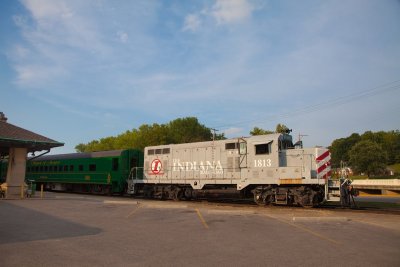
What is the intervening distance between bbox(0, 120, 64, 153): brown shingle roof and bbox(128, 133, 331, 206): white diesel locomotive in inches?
272

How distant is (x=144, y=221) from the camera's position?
12.4 meters

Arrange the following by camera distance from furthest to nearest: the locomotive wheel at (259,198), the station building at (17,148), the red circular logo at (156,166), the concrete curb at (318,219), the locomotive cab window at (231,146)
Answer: the red circular logo at (156,166) → the station building at (17,148) → the locomotive cab window at (231,146) → the locomotive wheel at (259,198) → the concrete curb at (318,219)

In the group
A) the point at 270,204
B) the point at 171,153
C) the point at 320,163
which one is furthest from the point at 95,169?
the point at 320,163

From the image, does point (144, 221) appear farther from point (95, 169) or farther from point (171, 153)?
point (95, 169)

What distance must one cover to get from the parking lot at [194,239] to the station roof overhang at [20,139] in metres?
7.80

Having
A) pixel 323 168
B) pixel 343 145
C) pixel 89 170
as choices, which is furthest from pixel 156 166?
pixel 343 145

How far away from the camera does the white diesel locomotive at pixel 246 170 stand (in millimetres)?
16969

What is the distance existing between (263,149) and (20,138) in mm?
15376

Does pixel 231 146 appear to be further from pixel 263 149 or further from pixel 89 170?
pixel 89 170

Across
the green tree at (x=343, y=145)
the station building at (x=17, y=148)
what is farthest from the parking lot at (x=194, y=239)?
the green tree at (x=343, y=145)

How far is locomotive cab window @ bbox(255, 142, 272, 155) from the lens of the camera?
1802cm

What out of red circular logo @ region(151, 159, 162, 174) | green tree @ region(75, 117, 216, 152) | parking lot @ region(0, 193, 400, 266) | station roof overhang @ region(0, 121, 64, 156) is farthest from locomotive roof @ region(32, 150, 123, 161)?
green tree @ region(75, 117, 216, 152)

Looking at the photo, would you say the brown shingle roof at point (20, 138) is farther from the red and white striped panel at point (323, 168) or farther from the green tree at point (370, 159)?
the green tree at point (370, 159)

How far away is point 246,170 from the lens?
18.7 meters
